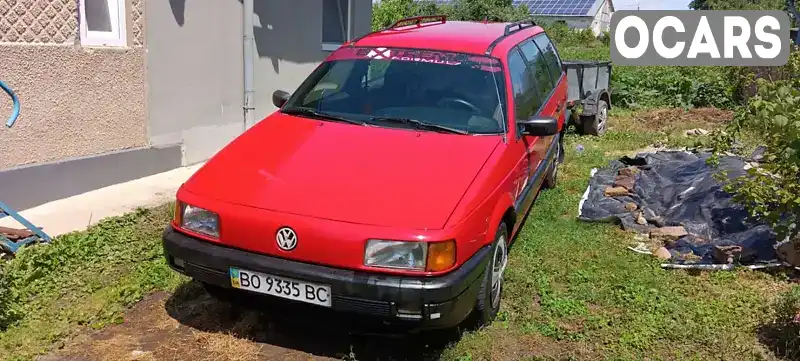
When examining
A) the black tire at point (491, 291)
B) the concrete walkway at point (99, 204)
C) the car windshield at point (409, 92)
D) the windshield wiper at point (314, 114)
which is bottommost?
the concrete walkway at point (99, 204)

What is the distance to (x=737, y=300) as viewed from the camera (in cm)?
426

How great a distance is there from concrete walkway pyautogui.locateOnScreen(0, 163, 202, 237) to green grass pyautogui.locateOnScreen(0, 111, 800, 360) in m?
0.28

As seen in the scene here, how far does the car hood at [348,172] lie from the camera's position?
3.22m

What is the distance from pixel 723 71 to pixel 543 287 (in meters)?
11.2

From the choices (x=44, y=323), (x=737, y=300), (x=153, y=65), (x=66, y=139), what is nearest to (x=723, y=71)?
(x=737, y=300)

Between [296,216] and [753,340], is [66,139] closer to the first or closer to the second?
[296,216]

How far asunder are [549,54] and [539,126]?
2.71 metres

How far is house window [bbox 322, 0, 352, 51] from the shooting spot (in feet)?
32.1

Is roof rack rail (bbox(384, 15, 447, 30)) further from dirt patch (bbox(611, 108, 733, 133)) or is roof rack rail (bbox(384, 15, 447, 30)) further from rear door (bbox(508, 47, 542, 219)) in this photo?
dirt patch (bbox(611, 108, 733, 133))

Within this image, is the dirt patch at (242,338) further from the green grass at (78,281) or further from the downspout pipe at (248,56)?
the downspout pipe at (248,56)

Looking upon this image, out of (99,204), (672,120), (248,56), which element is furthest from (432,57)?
(672,120)

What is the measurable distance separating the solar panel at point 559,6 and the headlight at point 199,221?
4047cm

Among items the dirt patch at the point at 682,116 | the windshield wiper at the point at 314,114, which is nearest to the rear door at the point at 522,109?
the windshield wiper at the point at 314,114

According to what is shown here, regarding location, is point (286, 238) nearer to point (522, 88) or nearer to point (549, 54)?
point (522, 88)
